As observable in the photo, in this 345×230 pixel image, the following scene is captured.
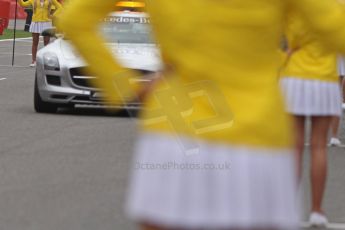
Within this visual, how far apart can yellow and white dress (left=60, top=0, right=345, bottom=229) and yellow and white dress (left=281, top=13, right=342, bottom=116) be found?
4351 millimetres

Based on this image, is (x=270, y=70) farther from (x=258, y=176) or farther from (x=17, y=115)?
(x=17, y=115)

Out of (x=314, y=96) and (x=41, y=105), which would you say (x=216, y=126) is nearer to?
(x=314, y=96)

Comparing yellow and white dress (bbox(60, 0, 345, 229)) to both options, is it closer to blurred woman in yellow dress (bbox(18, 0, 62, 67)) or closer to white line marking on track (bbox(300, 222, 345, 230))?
white line marking on track (bbox(300, 222, 345, 230))

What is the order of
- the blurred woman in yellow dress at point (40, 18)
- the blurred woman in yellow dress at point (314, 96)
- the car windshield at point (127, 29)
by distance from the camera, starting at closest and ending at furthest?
the blurred woman in yellow dress at point (314, 96)
the car windshield at point (127, 29)
the blurred woman in yellow dress at point (40, 18)

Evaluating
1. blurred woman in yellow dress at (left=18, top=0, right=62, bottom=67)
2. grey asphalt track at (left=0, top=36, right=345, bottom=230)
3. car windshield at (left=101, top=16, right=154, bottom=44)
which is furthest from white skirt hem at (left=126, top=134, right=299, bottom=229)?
blurred woman in yellow dress at (left=18, top=0, right=62, bottom=67)

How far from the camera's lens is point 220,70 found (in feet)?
11.6

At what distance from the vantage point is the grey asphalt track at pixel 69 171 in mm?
8828

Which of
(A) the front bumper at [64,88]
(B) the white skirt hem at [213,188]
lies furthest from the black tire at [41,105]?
(B) the white skirt hem at [213,188]

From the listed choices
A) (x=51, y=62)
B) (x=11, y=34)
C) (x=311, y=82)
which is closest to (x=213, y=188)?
(x=311, y=82)

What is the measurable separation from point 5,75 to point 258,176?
21756 millimetres

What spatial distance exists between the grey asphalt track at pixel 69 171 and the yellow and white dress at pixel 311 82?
3.15 ft

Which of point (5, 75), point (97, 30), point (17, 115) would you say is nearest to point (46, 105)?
point (17, 115)

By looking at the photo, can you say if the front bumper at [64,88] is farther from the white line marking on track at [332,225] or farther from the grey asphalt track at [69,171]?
the white line marking on track at [332,225]

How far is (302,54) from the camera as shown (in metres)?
8.01
